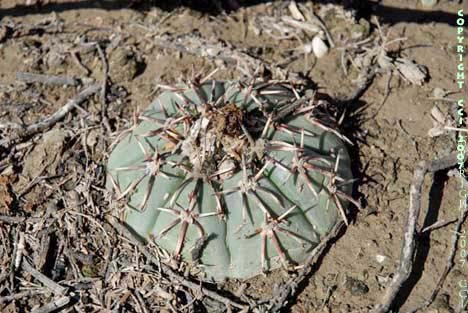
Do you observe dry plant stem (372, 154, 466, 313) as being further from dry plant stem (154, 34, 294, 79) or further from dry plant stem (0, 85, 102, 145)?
dry plant stem (0, 85, 102, 145)

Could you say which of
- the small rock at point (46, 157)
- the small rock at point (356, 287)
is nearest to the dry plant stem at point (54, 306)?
the small rock at point (46, 157)

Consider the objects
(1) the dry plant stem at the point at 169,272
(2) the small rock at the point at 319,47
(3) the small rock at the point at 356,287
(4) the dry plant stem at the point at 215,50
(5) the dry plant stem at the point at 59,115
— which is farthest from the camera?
(2) the small rock at the point at 319,47

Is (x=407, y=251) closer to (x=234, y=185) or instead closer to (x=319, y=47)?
(x=234, y=185)

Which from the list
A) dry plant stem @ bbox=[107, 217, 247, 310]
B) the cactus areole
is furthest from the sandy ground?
the cactus areole

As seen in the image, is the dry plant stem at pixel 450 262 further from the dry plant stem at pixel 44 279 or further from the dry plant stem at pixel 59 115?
the dry plant stem at pixel 59 115

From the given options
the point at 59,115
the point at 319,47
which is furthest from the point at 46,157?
the point at 319,47
